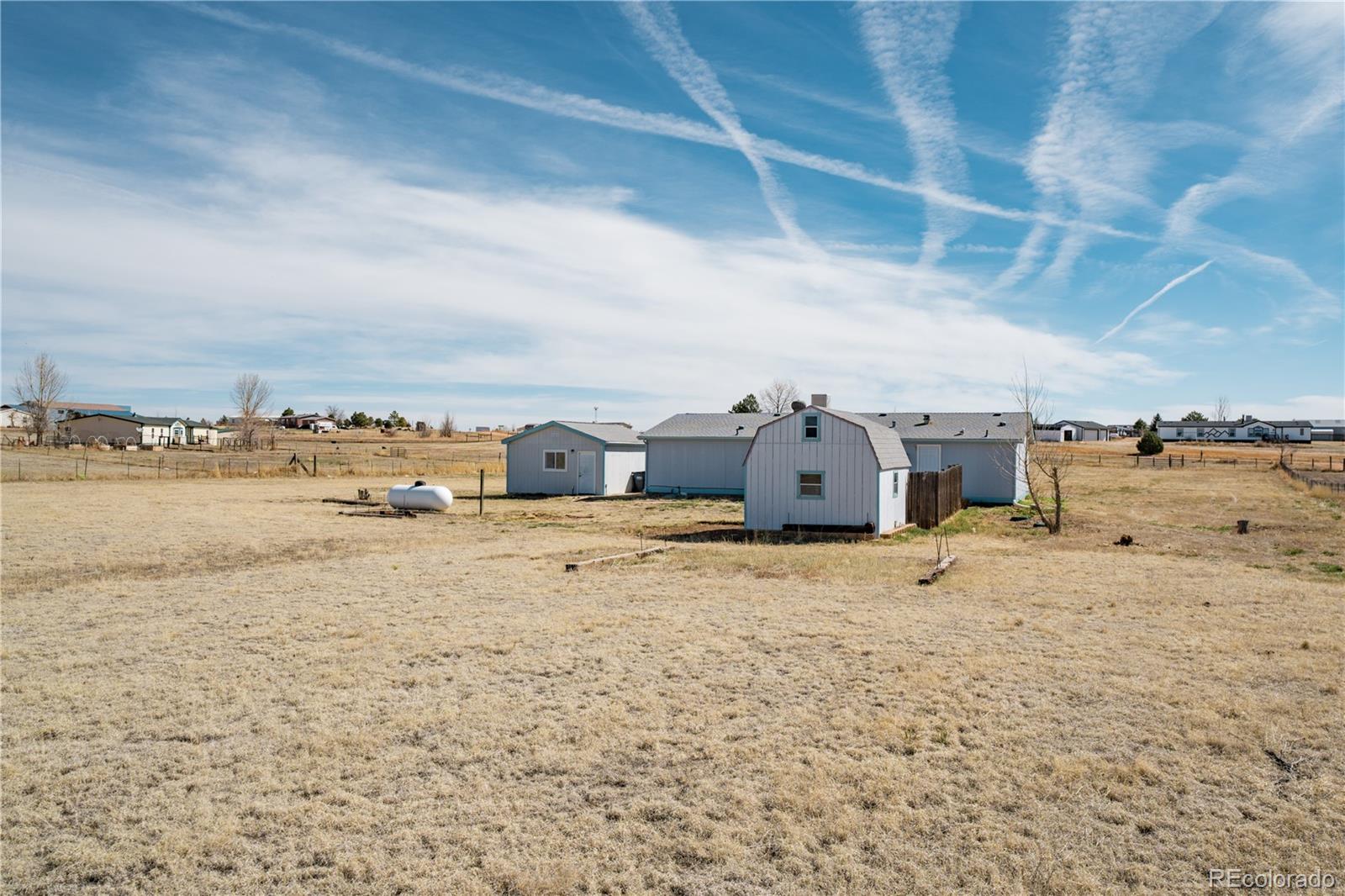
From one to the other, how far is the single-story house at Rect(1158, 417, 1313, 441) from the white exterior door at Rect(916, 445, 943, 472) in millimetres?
115924

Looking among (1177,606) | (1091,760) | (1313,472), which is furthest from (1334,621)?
(1313,472)

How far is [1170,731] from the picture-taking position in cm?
749

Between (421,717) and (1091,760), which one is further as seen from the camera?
(421,717)

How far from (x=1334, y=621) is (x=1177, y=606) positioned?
1.97 m

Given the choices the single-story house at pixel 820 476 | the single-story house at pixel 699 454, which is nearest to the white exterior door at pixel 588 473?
the single-story house at pixel 699 454

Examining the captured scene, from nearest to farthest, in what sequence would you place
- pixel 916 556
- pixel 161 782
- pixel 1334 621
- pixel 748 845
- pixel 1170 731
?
pixel 748 845, pixel 161 782, pixel 1170 731, pixel 1334 621, pixel 916 556

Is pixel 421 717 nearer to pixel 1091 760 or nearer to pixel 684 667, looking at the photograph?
pixel 684 667

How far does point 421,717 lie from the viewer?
7824 mm

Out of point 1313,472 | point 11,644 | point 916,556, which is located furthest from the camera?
point 1313,472

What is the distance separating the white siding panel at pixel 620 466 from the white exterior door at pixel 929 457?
14125 mm

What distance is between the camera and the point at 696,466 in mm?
38812

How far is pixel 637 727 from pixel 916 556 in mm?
12765

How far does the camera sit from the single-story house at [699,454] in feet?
125

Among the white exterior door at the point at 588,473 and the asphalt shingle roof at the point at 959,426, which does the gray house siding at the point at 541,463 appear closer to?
the white exterior door at the point at 588,473
